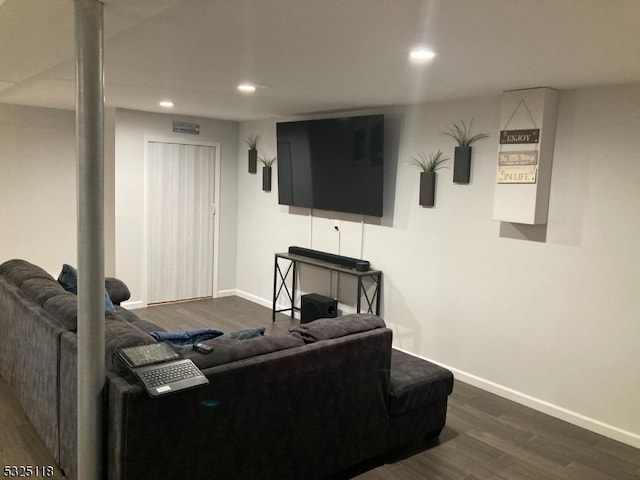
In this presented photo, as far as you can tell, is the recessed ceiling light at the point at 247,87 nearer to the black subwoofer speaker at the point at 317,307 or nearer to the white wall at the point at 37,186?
the black subwoofer speaker at the point at 317,307

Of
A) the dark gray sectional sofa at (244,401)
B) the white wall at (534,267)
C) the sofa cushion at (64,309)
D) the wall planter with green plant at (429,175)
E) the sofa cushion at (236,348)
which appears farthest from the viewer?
the wall planter with green plant at (429,175)

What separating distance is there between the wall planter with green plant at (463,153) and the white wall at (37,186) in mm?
4747

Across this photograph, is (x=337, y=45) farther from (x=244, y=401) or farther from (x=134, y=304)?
(x=134, y=304)

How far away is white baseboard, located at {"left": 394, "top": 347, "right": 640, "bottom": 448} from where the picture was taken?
3.57 m

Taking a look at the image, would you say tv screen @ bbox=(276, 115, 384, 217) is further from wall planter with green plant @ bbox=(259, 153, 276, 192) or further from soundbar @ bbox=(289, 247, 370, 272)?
soundbar @ bbox=(289, 247, 370, 272)

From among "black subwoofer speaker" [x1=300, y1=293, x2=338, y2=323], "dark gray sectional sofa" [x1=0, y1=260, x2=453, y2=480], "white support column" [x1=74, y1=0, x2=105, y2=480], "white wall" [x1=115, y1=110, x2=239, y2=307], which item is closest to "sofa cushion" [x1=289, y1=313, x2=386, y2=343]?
"dark gray sectional sofa" [x1=0, y1=260, x2=453, y2=480]

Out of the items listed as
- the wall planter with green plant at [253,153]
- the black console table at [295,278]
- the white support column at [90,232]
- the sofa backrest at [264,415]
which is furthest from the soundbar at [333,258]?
→ the white support column at [90,232]

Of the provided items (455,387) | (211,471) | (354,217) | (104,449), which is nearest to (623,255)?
(455,387)

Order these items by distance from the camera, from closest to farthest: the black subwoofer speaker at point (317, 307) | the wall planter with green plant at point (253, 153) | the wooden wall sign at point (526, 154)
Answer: the wooden wall sign at point (526, 154), the black subwoofer speaker at point (317, 307), the wall planter with green plant at point (253, 153)

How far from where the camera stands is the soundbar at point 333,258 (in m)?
5.19

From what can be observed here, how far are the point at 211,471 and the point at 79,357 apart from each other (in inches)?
30.9

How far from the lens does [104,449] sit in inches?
90.5

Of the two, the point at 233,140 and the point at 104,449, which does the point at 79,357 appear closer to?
the point at 104,449

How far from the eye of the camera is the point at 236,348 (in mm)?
2535
